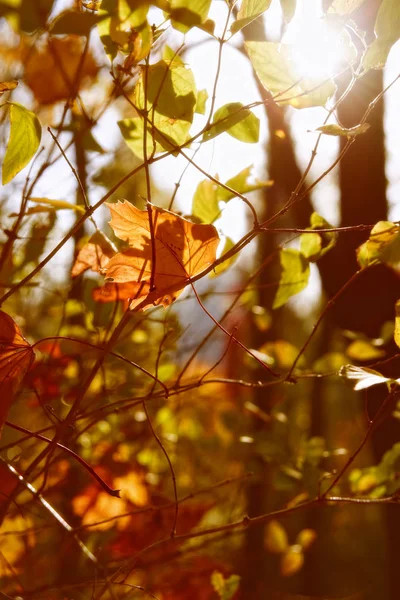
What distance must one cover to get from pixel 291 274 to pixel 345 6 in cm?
47

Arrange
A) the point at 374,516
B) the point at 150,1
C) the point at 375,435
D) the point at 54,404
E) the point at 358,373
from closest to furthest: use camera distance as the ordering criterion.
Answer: the point at 150,1 → the point at 358,373 → the point at 375,435 → the point at 54,404 → the point at 374,516

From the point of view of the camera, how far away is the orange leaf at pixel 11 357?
65cm

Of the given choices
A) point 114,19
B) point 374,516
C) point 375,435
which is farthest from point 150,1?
point 374,516

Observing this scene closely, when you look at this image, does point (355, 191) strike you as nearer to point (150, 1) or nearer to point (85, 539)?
point (150, 1)

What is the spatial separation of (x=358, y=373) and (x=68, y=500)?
151cm

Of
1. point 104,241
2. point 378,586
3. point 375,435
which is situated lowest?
point 378,586

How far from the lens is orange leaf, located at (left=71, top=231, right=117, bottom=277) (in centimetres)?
88

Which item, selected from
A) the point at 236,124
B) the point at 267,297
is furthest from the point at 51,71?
the point at 267,297

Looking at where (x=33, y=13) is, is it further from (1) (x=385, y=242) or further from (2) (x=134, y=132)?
(1) (x=385, y=242)

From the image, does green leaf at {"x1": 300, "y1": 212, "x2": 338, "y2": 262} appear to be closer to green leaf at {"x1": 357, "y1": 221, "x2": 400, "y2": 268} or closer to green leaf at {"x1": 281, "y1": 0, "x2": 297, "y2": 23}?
green leaf at {"x1": 357, "y1": 221, "x2": 400, "y2": 268}

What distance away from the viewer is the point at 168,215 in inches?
26.3

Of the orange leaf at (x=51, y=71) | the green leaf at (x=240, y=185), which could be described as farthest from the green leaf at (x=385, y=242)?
the orange leaf at (x=51, y=71)

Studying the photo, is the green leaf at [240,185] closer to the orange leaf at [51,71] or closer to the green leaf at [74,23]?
the green leaf at [74,23]

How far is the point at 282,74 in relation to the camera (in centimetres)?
63
